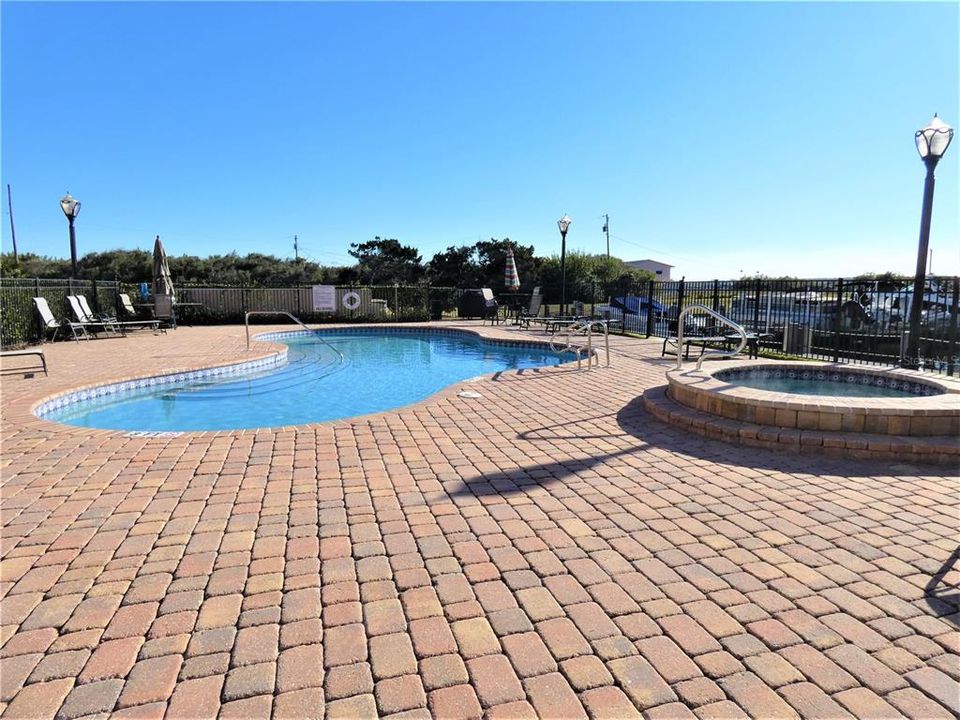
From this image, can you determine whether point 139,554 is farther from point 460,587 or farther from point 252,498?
point 460,587

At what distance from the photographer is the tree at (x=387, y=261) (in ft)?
144

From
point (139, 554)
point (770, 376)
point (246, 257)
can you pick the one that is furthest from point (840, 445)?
point (246, 257)

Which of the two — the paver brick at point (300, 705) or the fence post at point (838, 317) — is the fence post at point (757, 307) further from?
the paver brick at point (300, 705)

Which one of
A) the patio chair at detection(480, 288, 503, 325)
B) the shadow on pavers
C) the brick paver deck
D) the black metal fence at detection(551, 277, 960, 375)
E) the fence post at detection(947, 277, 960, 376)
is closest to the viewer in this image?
the brick paver deck

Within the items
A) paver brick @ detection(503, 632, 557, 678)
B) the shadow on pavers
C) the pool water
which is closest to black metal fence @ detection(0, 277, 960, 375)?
the pool water

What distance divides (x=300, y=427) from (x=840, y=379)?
6103mm

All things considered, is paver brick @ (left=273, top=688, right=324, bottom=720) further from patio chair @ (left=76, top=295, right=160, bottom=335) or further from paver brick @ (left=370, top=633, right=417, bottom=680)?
patio chair @ (left=76, top=295, right=160, bottom=335)

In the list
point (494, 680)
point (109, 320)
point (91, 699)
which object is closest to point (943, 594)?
point (494, 680)

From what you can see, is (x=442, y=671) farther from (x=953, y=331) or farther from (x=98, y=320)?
(x=98, y=320)

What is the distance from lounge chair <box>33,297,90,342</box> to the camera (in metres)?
12.3

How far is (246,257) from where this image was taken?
44375 millimetres

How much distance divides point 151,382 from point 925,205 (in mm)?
11548

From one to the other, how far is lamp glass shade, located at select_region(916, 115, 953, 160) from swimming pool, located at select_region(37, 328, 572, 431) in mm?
6521

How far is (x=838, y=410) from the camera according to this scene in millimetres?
4363
